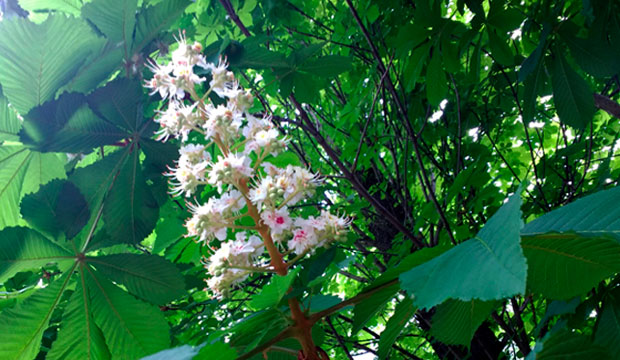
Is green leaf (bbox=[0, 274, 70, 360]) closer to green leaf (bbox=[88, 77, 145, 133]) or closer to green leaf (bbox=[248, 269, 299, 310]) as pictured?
green leaf (bbox=[88, 77, 145, 133])

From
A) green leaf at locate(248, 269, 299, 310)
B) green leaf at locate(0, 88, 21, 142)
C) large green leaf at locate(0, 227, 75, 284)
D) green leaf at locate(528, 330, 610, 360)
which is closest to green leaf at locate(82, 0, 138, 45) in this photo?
green leaf at locate(0, 88, 21, 142)

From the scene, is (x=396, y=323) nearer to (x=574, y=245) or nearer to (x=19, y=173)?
(x=574, y=245)

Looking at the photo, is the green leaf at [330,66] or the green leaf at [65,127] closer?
the green leaf at [65,127]

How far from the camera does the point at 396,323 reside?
0.76 m

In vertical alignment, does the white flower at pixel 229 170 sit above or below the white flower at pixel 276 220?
above

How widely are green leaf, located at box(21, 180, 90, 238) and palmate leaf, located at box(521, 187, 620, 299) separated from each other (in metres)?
0.81

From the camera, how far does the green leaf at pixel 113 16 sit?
0.95 meters

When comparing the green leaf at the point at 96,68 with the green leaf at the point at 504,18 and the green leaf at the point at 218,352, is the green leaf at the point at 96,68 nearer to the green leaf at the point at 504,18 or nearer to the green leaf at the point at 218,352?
the green leaf at the point at 218,352


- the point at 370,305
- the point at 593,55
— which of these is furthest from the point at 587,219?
the point at 593,55

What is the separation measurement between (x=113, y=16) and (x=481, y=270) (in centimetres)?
91

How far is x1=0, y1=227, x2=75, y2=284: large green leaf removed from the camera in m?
0.89

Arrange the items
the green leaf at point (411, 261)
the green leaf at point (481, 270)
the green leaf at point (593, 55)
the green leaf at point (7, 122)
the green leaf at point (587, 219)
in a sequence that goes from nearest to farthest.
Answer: the green leaf at point (481, 270) → the green leaf at point (587, 219) → the green leaf at point (411, 261) → the green leaf at point (7, 122) → the green leaf at point (593, 55)

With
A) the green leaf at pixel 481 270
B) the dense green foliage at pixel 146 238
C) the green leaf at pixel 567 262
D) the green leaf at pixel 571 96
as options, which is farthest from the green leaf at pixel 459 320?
the green leaf at pixel 571 96

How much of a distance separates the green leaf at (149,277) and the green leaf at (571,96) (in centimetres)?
150
